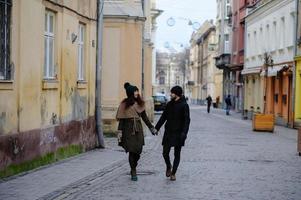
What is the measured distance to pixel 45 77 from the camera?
14.8 metres

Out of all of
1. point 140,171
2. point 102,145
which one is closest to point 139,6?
point 102,145

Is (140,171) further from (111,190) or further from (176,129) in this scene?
(111,190)

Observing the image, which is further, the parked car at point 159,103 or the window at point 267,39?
the parked car at point 159,103

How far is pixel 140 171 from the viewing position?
14.6m

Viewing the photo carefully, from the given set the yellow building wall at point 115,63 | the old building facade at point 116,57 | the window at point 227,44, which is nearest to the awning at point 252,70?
the window at point 227,44

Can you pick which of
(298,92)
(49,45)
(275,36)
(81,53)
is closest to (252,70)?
(275,36)

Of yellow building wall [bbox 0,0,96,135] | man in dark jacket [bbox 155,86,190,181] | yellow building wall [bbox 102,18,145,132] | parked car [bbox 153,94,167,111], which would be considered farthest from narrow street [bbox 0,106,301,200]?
parked car [bbox 153,94,167,111]

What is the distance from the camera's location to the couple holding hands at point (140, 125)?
12781mm

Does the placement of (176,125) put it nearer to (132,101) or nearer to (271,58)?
(132,101)

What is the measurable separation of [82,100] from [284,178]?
22.0 ft

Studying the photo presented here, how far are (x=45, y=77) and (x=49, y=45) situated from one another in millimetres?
839

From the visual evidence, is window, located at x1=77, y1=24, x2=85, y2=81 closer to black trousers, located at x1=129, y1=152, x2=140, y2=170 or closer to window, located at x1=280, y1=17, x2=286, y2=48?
black trousers, located at x1=129, y1=152, x2=140, y2=170

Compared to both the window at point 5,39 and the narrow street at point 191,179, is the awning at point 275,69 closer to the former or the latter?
the narrow street at point 191,179

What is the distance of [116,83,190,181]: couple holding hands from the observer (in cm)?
1278
